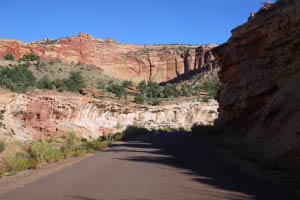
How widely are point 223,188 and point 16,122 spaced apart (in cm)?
2455

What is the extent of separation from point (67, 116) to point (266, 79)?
1756 cm

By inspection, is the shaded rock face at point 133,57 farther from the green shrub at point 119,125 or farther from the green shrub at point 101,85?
the green shrub at point 119,125

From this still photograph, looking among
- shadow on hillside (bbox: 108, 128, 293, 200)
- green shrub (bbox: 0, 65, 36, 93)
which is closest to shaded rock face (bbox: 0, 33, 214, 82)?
green shrub (bbox: 0, 65, 36, 93)

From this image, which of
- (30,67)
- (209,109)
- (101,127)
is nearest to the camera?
(101,127)

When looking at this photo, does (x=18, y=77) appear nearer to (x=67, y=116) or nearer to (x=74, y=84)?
(x=74, y=84)

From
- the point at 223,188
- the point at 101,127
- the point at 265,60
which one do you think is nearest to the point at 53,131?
the point at 101,127

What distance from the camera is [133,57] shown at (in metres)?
132

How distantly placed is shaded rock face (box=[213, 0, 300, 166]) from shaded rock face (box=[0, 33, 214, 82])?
8994cm

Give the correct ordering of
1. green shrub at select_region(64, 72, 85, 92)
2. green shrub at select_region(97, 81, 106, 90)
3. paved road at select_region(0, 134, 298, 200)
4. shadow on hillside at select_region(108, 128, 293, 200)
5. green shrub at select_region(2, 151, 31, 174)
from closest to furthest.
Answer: paved road at select_region(0, 134, 298, 200)
shadow on hillside at select_region(108, 128, 293, 200)
green shrub at select_region(2, 151, 31, 174)
green shrub at select_region(64, 72, 85, 92)
green shrub at select_region(97, 81, 106, 90)

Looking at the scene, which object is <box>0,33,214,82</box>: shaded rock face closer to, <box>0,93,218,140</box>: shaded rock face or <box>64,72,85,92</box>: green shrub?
<box>64,72,85,92</box>: green shrub

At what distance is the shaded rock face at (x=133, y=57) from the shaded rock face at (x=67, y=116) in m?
72.8

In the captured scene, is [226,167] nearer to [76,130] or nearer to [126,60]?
[76,130]

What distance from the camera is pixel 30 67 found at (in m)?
72.8

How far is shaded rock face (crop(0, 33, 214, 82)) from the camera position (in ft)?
398
